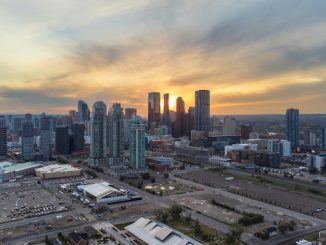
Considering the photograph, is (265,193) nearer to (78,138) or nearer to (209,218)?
(209,218)

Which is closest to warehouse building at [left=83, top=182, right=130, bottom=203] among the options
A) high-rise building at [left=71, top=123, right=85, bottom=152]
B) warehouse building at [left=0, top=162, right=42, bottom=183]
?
warehouse building at [left=0, top=162, right=42, bottom=183]

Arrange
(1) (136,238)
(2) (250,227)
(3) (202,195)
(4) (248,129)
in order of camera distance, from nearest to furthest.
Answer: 1. (1) (136,238)
2. (2) (250,227)
3. (3) (202,195)
4. (4) (248,129)

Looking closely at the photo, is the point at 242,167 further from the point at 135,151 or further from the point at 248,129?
the point at 248,129

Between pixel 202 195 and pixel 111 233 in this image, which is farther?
pixel 202 195

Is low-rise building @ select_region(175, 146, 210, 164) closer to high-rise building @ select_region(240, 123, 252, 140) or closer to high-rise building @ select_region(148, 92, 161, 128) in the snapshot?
high-rise building @ select_region(240, 123, 252, 140)

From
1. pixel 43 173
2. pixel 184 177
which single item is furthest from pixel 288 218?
pixel 43 173

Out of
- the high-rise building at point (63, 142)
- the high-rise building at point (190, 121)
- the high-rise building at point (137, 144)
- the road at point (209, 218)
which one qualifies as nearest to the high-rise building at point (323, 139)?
the high-rise building at point (137, 144)

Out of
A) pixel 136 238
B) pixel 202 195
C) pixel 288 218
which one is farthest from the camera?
pixel 202 195
